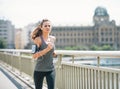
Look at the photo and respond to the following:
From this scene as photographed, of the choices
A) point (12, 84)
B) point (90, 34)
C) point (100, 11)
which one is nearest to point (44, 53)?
point (12, 84)

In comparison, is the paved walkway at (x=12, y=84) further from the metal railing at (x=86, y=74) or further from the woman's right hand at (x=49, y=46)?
the woman's right hand at (x=49, y=46)

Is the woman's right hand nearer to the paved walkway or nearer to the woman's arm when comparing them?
the woman's arm

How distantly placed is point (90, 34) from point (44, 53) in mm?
132766

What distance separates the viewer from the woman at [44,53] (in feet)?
16.7

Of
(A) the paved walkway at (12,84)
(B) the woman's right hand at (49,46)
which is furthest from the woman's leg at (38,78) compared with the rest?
(A) the paved walkway at (12,84)

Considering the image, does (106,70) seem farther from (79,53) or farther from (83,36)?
(83,36)

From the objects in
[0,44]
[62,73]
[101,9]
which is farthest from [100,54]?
[101,9]

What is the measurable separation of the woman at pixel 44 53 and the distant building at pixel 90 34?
131m

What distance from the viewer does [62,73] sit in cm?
730

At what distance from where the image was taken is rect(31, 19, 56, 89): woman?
5.08 metres

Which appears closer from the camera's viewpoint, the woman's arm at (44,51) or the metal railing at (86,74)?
the metal railing at (86,74)

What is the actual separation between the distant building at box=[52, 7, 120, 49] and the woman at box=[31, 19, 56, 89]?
13145 centimetres

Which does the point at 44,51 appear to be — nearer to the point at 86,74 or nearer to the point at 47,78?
the point at 47,78

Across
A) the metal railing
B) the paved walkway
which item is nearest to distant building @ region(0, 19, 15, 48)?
the paved walkway
